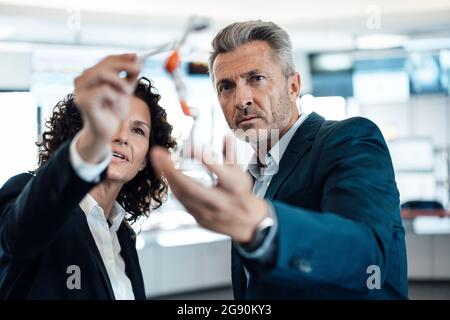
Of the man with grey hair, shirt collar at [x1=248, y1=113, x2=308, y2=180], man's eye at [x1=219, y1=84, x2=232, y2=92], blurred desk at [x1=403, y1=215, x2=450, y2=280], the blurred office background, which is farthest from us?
blurred desk at [x1=403, y1=215, x2=450, y2=280]

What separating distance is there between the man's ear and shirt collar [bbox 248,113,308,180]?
5.7 inches

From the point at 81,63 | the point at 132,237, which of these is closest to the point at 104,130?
the point at 132,237

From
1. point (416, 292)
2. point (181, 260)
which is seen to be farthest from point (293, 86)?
point (416, 292)

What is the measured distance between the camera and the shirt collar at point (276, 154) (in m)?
1.38

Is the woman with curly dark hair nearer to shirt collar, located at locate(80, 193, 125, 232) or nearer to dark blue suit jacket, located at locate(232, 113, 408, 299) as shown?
shirt collar, located at locate(80, 193, 125, 232)

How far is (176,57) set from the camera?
Result: 771 millimetres

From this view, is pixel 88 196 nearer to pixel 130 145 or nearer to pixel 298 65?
pixel 130 145

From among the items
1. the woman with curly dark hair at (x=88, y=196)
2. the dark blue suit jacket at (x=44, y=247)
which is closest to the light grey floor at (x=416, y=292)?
the woman with curly dark hair at (x=88, y=196)

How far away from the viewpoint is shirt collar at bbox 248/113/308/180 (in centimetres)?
138

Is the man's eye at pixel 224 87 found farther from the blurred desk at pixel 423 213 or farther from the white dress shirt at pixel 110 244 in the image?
the blurred desk at pixel 423 213

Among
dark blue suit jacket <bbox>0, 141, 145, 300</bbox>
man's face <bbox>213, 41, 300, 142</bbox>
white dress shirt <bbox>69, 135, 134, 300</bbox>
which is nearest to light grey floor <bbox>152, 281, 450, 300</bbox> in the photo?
white dress shirt <bbox>69, 135, 134, 300</bbox>

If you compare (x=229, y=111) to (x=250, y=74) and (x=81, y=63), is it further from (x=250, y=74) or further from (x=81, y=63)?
(x=81, y=63)

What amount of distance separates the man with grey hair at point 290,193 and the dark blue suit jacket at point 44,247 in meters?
0.27
